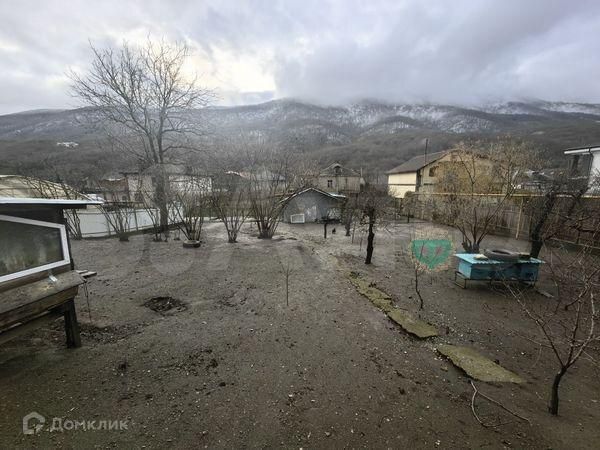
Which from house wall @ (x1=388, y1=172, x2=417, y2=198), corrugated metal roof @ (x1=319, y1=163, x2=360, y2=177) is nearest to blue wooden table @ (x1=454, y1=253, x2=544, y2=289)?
house wall @ (x1=388, y1=172, x2=417, y2=198)

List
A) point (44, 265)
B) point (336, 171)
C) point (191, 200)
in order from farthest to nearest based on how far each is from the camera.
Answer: point (336, 171), point (191, 200), point (44, 265)

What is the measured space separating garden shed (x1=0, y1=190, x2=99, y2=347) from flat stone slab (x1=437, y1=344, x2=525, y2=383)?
5.60 metres

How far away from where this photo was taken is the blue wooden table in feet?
21.4

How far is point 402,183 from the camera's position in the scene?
1435 inches

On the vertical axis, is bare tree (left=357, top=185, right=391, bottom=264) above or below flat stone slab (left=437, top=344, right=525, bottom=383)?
above

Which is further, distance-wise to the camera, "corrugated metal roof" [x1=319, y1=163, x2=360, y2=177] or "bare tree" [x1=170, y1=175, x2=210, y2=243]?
"corrugated metal roof" [x1=319, y1=163, x2=360, y2=177]

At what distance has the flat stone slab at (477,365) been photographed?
3.51 meters

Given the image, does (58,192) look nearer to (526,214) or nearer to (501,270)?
(501,270)

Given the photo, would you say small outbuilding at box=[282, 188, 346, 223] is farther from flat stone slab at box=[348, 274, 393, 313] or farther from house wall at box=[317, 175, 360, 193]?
house wall at box=[317, 175, 360, 193]

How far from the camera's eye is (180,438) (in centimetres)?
251

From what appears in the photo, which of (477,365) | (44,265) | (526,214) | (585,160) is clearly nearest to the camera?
(44,265)

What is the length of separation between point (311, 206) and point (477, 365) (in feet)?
59.0

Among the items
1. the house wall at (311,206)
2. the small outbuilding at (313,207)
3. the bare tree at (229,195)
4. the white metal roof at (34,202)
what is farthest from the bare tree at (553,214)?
the house wall at (311,206)

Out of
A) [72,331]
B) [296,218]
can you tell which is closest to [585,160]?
[296,218]
